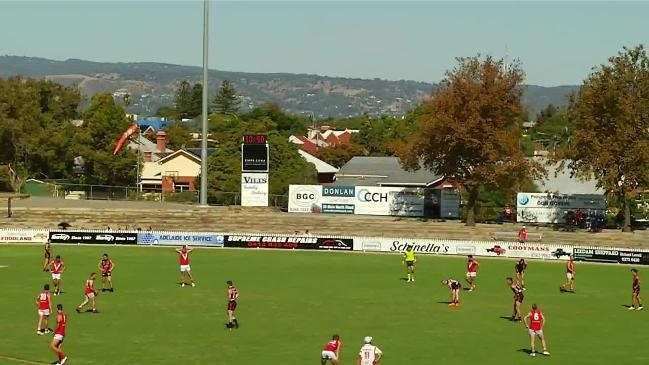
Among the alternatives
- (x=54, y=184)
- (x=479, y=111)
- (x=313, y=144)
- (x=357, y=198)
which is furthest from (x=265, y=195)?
(x=313, y=144)

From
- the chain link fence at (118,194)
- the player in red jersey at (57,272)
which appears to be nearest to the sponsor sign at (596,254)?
the player in red jersey at (57,272)

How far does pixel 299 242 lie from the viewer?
201 feet

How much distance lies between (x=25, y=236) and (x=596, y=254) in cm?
3571

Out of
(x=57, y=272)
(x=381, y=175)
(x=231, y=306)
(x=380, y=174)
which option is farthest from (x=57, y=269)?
(x=380, y=174)

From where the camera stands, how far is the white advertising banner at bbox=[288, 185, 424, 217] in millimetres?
76188

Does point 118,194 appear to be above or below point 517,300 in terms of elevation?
above

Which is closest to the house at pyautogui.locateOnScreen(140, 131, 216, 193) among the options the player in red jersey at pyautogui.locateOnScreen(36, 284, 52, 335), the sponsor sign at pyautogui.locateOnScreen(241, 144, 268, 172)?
the sponsor sign at pyautogui.locateOnScreen(241, 144, 268, 172)

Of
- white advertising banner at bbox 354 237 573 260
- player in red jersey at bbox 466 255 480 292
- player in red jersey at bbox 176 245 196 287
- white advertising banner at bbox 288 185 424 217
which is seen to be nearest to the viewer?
player in red jersey at bbox 176 245 196 287

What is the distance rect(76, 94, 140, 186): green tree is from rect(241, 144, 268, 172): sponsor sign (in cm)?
2697

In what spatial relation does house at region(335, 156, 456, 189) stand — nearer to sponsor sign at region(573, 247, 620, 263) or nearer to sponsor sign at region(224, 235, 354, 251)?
sponsor sign at region(224, 235, 354, 251)

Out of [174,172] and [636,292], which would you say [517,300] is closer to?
[636,292]

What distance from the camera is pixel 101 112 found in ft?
324

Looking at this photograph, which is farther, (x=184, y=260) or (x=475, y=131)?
(x=475, y=131)

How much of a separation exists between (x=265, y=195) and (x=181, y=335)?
148ft
